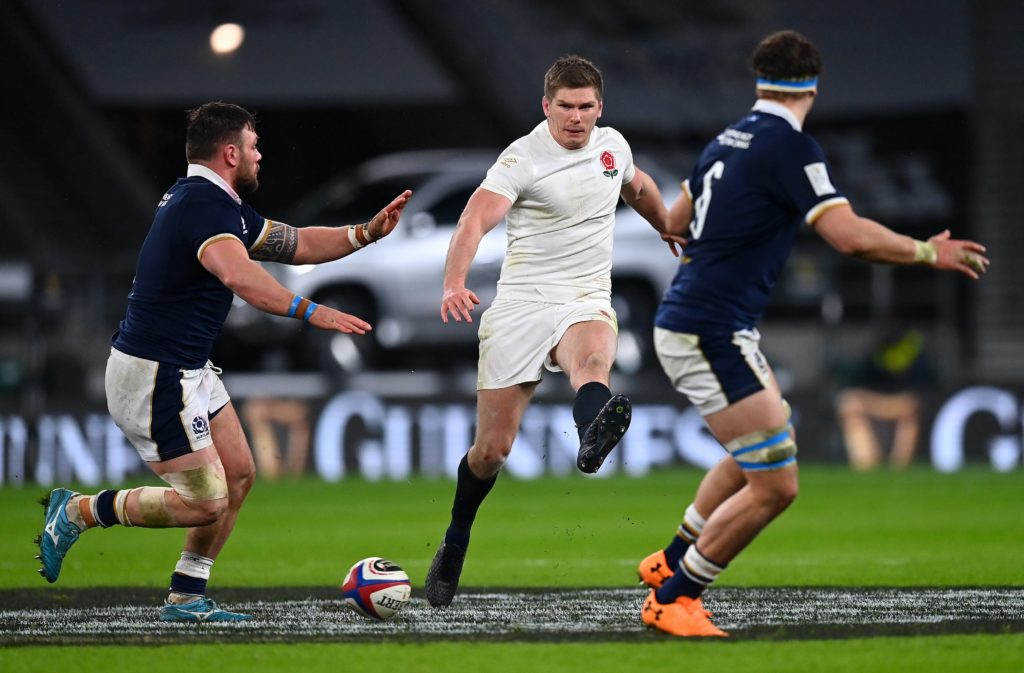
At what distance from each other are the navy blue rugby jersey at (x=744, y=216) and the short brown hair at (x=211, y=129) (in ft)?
6.91

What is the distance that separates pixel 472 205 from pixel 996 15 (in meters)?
19.0

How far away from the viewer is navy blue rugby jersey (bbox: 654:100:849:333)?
6543 millimetres

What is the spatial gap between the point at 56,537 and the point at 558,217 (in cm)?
275

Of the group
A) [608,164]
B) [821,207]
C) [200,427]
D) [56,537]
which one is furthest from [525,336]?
[56,537]

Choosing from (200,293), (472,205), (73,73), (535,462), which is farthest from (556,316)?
(73,73)

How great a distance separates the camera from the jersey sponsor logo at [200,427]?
7346 mm

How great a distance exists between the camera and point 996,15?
24891 millimetres

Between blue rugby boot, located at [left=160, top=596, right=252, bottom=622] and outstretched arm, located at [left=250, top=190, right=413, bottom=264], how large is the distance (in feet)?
5.43

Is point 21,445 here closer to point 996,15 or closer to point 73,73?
point 73,73

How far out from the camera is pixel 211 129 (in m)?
7.45

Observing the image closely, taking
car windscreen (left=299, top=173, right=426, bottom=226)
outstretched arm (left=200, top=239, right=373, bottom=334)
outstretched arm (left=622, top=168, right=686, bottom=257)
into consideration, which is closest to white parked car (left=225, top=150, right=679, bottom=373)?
car windscreen (left=299, top=173, right=426, bottom=226)

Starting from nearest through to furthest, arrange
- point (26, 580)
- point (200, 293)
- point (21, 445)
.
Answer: point (200, 293) → point (26, 580) → point (21, 445)

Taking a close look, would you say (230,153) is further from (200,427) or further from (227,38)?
(227,38)

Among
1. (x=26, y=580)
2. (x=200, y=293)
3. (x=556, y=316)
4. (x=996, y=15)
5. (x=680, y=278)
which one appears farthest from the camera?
(x=996, y=15)
